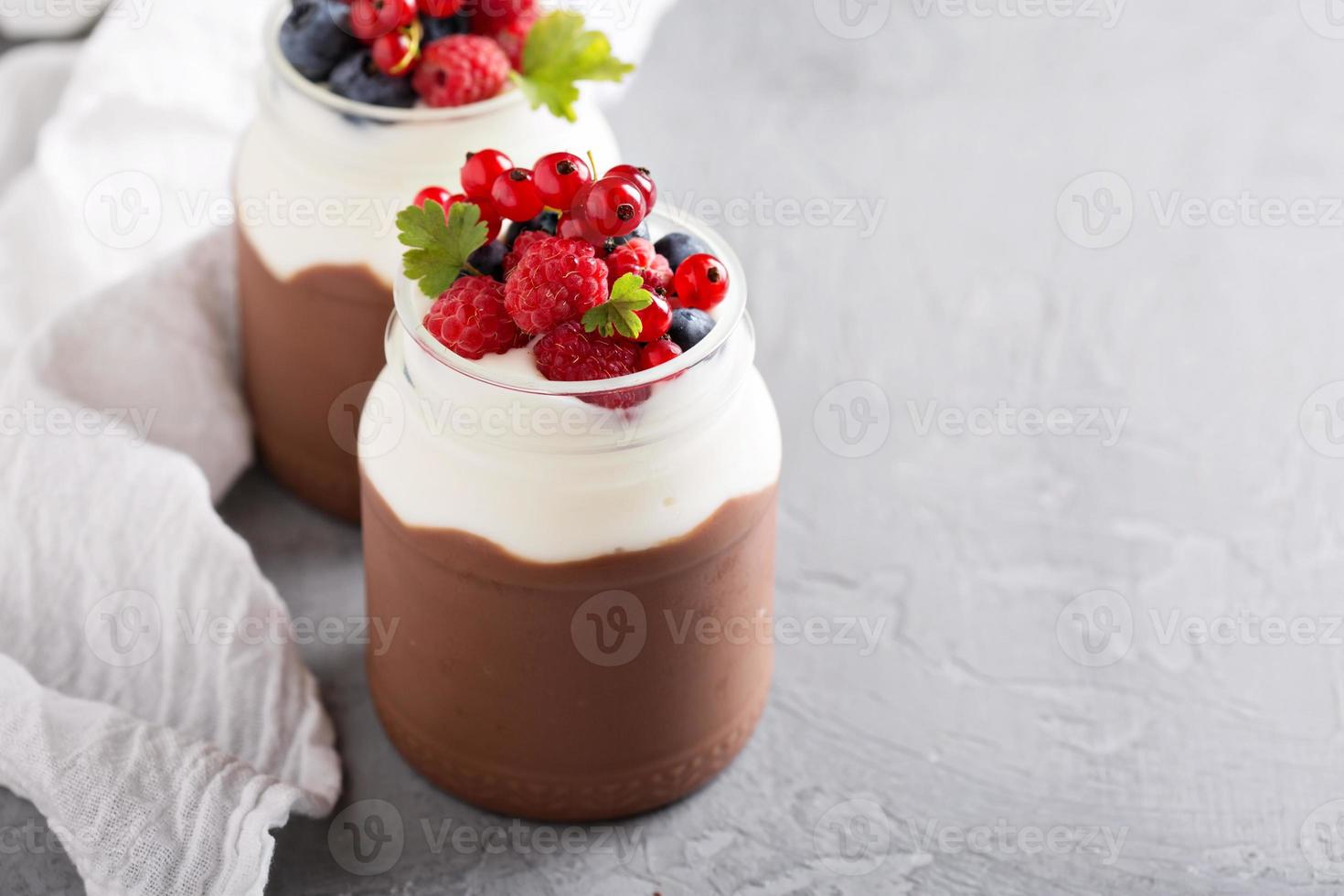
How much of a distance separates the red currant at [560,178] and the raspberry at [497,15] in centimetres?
32

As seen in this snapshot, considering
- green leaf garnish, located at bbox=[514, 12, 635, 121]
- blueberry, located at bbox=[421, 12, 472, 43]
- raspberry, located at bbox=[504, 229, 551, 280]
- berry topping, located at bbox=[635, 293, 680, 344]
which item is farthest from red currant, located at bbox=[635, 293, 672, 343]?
blueberry, located at bbox=[421, 12, 472, 43]

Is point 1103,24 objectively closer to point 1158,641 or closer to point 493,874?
point 1158,641

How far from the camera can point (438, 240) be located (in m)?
1.15

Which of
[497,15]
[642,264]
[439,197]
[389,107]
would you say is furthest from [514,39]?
[642,264]

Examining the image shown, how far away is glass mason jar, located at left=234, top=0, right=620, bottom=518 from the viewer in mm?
1387

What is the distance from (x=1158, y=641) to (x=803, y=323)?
1.77 feet

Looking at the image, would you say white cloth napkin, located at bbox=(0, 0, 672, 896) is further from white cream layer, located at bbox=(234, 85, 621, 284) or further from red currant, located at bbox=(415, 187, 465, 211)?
red currant, located at bbox=(415, 187, 465, 211)

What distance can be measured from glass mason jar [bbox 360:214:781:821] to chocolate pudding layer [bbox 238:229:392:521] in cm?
19

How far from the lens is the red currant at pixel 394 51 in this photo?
1.35 m

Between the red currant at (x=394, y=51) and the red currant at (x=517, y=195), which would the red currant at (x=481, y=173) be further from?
the red currant at (x=394, y=51)

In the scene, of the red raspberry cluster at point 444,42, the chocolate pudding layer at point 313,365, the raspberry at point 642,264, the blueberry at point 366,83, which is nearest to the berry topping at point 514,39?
the red raspberry cluster at point 444,42

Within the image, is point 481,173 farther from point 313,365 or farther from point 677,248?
point 313,365

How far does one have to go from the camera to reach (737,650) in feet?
4.17

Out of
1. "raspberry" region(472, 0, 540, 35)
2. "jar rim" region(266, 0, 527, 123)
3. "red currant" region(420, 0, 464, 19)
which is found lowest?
"jar rim" region(266, 0, 527, 123)
